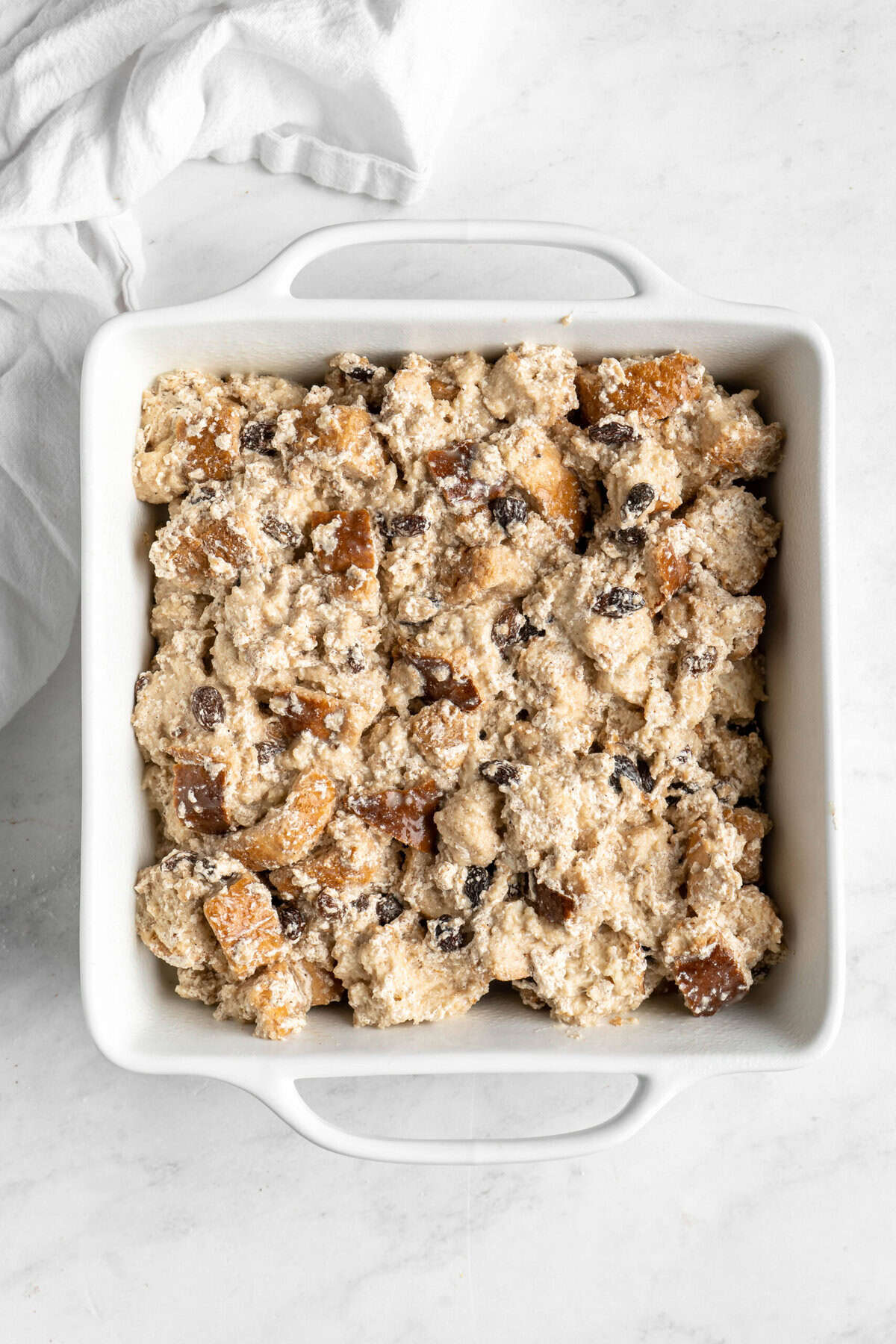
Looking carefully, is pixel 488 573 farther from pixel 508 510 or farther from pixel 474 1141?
pixel 474 1141

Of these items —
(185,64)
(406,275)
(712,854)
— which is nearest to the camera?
(712,854)

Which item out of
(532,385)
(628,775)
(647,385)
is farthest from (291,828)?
(647,385)

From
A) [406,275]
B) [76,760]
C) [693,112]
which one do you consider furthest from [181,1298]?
[693,112]

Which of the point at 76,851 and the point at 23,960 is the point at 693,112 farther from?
the point at 23,960

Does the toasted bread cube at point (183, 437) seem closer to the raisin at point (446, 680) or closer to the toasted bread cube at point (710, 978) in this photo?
the raisin at point (446, 680)

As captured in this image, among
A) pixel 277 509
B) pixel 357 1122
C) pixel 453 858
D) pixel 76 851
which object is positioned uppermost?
pixel 277 509

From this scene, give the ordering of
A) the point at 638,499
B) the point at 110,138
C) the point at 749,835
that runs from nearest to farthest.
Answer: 1. the point at 638,499
2. the point at 749,835
3. the point at 110,138
